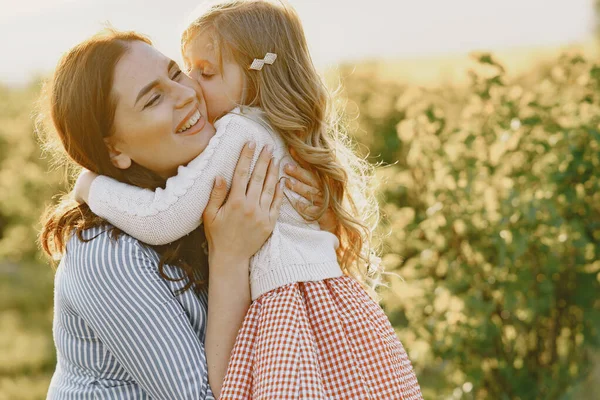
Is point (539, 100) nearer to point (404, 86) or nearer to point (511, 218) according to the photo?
point (511, 218)

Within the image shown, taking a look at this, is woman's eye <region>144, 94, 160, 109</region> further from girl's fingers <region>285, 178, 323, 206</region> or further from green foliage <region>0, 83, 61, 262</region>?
green foliage <region>0, 83, 61, 262</region>

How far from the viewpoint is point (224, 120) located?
225cm

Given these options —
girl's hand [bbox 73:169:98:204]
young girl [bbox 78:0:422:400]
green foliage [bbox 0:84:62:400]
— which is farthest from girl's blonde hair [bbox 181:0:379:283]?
green foliage [bbox 0:84:62:400]

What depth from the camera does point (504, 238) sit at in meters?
3.47

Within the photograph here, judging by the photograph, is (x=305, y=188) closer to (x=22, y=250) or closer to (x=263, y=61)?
(x=263, y=61)

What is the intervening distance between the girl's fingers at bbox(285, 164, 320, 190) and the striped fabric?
46 centimetres

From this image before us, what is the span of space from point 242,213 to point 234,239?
8 centimetres

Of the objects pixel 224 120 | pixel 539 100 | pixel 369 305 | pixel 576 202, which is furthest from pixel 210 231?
pixel 539 100

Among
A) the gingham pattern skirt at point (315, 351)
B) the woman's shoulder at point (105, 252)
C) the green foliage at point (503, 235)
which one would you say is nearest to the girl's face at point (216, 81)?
the woman's shoulder at point (105, 252)

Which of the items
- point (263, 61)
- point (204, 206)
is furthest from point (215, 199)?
point (263, 61)

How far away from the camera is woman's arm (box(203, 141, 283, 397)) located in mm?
2059

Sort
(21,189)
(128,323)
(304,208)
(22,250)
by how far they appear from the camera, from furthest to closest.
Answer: (22,250) → (21,189) → (304,208) → (128,323)

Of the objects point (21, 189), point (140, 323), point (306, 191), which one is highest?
point (306, 191)

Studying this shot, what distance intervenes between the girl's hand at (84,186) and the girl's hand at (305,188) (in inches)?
22.4
